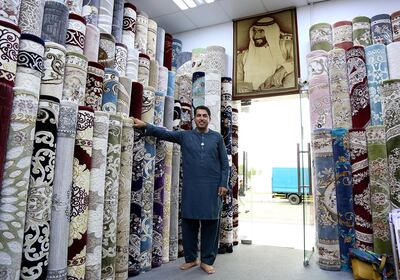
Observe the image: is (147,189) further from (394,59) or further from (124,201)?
(394,59)

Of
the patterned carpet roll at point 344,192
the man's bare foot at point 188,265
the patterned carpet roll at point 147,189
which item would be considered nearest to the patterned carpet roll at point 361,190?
the patterned carpet roll at point 344,192

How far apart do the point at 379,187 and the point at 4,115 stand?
8.02 feet

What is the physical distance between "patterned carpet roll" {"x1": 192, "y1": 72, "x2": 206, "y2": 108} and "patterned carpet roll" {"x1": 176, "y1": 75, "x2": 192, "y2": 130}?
4cm

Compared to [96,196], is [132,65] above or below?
above

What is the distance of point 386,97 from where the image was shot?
2238 mm

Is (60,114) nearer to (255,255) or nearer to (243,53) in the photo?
(255,255)

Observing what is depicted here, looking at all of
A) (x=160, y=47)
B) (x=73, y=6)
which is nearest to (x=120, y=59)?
(x=73, y=6)

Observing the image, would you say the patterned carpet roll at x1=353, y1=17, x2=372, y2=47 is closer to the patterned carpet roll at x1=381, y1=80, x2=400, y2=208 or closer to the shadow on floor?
the patterned carpet roll at x1=381, y1=80, x2=400, y2=208

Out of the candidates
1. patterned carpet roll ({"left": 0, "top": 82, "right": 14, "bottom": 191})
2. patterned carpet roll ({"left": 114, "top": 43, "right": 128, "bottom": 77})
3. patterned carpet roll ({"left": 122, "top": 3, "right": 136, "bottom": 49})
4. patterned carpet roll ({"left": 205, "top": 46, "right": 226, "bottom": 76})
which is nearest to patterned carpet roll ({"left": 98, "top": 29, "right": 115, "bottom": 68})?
patterned carpet roll ({"left": 114, "top": 43, "right": 128, "bottom": 77})

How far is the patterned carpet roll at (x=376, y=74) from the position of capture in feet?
7.90

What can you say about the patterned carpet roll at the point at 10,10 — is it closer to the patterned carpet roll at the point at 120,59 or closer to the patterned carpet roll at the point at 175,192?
the patterned carpet roll at the point at 120,59

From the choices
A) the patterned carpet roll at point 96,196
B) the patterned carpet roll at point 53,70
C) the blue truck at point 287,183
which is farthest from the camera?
the blue truck at point 287,183

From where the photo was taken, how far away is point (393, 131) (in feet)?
7.17

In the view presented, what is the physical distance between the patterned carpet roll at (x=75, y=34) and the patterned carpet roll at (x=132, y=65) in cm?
42
